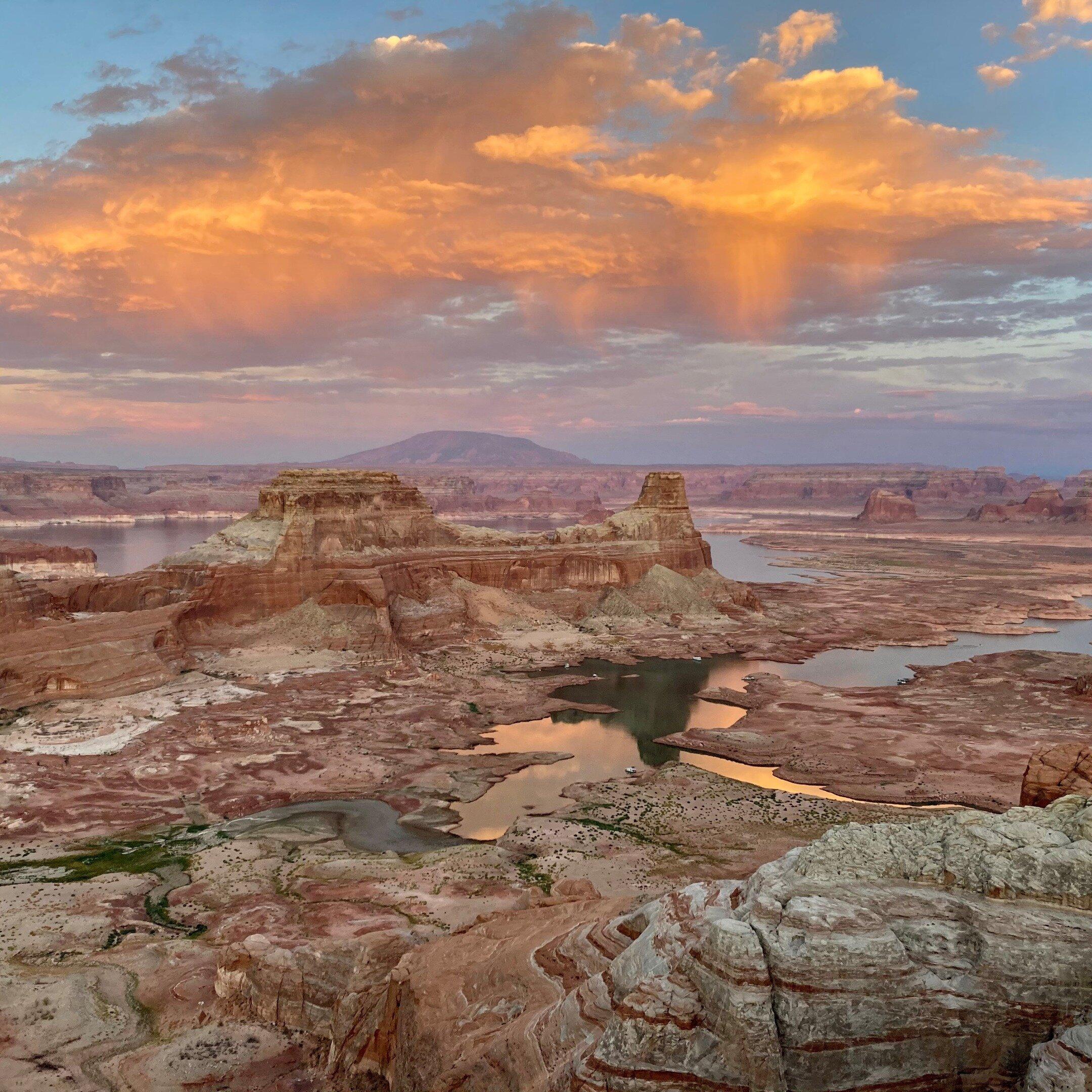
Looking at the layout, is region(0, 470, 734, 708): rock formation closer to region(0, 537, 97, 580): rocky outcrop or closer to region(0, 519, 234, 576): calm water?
region(0, 537, 97, 580): rocky outcrop

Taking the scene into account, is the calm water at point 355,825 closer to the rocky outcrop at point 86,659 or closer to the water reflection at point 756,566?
the rocky outcrop at point 86,659

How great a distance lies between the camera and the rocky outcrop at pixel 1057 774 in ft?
62.6

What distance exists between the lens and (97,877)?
95.9 ft

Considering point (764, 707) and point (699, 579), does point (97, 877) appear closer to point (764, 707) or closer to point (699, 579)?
point (764, 707)

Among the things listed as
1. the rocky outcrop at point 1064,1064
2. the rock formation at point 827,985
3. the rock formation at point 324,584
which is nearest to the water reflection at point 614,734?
the rock formation at point 324,584

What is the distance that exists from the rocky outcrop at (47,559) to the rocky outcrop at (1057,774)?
99.2 m

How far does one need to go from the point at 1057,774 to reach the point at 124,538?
17012 cm

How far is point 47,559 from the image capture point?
97750 mm

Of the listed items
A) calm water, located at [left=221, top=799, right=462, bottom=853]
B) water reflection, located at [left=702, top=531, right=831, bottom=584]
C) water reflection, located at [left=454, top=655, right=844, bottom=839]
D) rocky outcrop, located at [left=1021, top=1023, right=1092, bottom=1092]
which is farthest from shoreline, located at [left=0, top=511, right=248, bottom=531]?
rocky outcrop, located at [left=1021, top=1023, right=1092, bottom=1092]

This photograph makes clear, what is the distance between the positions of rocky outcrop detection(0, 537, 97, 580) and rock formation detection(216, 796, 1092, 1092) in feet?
313

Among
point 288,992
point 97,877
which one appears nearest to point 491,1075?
point 288,992

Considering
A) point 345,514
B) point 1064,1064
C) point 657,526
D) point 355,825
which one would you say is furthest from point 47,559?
point 1064,1064

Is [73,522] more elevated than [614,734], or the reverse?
[73,522]

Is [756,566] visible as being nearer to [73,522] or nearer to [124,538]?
[124,538]
